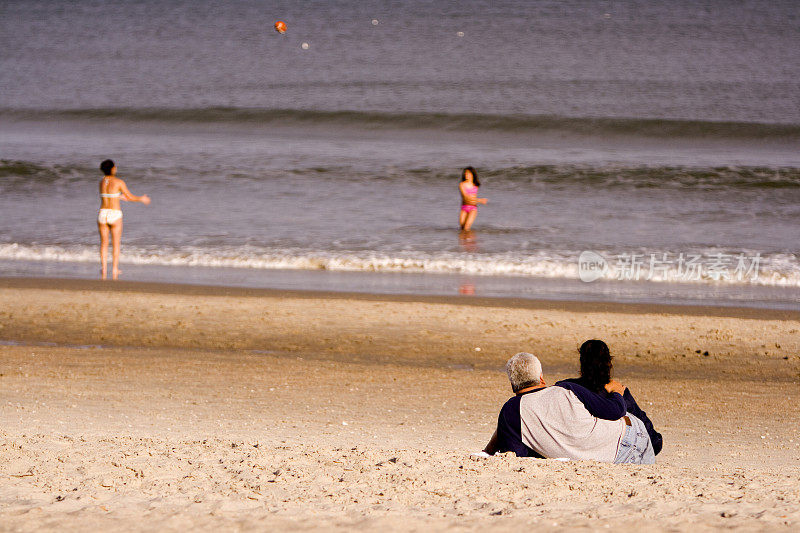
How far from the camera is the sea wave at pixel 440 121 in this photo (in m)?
28.8

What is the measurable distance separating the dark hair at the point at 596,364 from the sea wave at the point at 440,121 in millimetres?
25181

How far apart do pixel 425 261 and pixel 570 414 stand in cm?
839

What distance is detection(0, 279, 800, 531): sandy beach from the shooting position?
3.72 m

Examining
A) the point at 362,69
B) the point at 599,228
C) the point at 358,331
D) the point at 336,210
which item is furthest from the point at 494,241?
the point at 362,69

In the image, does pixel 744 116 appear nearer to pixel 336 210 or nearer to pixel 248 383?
pixel 336 210

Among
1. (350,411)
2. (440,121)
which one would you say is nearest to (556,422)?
(350,411)

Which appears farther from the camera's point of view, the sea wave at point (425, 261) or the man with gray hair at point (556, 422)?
the sea wave at point (425, 261)

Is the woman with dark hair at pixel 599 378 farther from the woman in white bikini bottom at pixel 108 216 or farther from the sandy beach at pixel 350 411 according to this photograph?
the woman in white bikini bottom at pixel 108 216

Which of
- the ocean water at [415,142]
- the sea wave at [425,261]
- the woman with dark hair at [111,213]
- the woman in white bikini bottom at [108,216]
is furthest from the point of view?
the ocean water at [415,142]

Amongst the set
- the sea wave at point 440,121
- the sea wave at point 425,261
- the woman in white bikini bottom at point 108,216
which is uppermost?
the sea wave at point 440,121

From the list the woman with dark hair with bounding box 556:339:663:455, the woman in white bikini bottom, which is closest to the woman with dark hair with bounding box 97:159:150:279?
the woman in white bikini bottom

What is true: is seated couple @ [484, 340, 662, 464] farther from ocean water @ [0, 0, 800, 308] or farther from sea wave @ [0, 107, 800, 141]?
sea wave @ [0, 107, 800, 141]

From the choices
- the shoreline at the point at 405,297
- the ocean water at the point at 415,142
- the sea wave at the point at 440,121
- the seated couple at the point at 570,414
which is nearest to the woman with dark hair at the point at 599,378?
the seated couple at the point at 570,414

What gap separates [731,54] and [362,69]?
1616 cm
